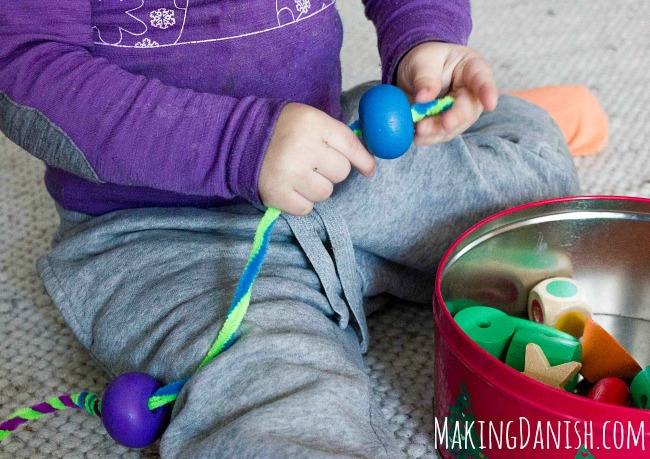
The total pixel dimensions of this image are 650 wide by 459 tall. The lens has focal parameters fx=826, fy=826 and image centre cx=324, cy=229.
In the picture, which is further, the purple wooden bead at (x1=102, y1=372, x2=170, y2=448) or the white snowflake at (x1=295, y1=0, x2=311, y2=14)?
the white snowflake at (x1=295, y1=0, x2=311, y2=14)

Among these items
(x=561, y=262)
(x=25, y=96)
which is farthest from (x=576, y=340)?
(x=25, y=96)

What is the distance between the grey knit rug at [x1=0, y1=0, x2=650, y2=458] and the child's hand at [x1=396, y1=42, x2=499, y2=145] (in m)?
0.20

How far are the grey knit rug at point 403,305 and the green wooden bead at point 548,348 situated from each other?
0.08 meters

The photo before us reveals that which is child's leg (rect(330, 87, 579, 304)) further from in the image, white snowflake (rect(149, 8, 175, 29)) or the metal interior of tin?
white snowflake (rect(149, 8, 175, 29))

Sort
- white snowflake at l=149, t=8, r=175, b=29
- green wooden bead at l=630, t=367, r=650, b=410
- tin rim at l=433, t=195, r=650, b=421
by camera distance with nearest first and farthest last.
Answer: tin rim at l=433, t=195, r=650, b=421
green wooden bead at l=630, t=367, r=650, b=410
white snowflake at l=149, t=8, r=175, b=29

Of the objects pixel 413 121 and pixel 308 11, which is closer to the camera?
pixel 413 121

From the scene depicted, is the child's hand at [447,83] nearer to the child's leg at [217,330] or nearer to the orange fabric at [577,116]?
the child's leg at [217,330]

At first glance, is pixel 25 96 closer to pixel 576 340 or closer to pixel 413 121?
A: pixel 413 121

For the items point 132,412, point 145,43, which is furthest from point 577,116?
point 132,412

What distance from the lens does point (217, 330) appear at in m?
0.58

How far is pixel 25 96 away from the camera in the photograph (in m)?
0.62

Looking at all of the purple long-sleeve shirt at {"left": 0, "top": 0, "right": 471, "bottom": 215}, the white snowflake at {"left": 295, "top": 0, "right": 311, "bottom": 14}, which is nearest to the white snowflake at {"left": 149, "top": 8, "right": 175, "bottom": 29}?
the purple long-sleeve shirt at {"left": 0, "top": 0, "right": 471, "bottom": 215}

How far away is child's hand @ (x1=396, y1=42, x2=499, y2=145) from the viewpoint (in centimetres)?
61

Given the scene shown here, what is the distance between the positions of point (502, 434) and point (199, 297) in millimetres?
247
